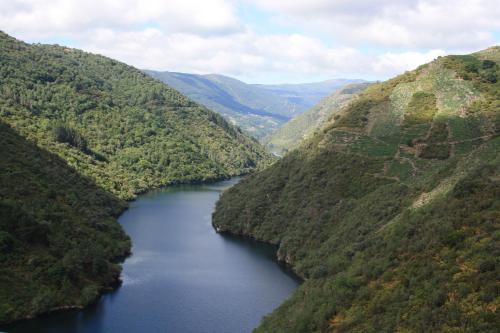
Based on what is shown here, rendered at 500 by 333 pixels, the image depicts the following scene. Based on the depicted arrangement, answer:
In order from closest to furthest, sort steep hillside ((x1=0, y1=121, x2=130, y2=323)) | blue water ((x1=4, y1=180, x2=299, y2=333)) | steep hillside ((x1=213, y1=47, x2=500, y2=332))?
steep hillside ((x1=213, y1=47, x2=500, y2=332)) → blue water ((x1=4, y1=180, x2=299, y2=333)) → steep hillside ((x1=0, y1=121, x2=130, y2=323))

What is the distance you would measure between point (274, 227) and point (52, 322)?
62222 mm

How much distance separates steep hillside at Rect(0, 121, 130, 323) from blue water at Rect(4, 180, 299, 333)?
321 centimetres

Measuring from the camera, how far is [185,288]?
97938 mm

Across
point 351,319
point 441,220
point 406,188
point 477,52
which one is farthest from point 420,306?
point 477,52

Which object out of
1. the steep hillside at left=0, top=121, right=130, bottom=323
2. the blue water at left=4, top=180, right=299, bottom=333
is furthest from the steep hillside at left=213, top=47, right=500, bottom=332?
the steep hillside at left=0, top=121, right=130, bottom=323

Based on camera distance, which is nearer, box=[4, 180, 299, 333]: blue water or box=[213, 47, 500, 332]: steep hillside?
box=[213, 47, 500, 332]: steep hillside

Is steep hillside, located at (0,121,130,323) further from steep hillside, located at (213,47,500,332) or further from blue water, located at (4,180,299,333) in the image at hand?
steep hillside, located at (213,47,500,332)

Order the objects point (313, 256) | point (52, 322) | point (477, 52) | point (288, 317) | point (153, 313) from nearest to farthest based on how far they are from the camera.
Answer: point (288, 317) < point (52, 322) < point (153, 313) < point (313, 256) < point (477, 52)

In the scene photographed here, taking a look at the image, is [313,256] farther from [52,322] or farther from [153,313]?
[52,322]

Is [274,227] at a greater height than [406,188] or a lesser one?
lesser

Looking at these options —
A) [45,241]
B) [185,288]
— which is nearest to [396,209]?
[185,288]

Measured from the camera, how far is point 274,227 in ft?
425

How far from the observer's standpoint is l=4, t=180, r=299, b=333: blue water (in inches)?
3189

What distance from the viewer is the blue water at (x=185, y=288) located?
81000 mm
